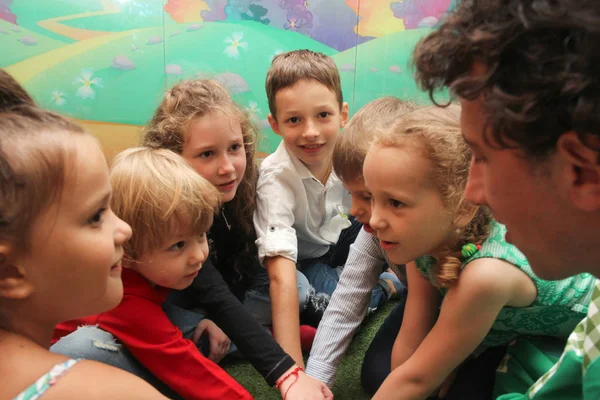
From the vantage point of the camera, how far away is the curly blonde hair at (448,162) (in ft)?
2.98

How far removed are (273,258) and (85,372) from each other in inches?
29.5

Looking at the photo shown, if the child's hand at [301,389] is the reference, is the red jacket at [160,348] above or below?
above

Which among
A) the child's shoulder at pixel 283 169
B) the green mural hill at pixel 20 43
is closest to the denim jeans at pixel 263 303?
the child's shoulder at pixel 283 169

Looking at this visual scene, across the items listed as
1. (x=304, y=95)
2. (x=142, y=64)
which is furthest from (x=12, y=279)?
(x=142, y=64)

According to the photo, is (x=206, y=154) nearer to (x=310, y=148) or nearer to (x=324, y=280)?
(x=310, y=148)

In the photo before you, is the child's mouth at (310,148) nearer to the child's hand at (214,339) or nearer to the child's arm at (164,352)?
the child's hand at (214,339)

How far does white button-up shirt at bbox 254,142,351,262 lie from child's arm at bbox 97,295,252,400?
0.43m

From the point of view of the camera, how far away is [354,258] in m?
1.32

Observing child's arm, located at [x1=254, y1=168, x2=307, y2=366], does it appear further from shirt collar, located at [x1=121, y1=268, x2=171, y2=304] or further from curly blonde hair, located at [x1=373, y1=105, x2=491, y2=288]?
curly blonde hair, located at [x1=373, y1=105, x2=491, y2=288]

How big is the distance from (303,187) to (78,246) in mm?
910

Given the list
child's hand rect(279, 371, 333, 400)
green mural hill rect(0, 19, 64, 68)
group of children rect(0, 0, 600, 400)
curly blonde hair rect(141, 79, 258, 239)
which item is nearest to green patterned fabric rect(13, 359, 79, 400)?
group of children rect(0, 0, 600, 400)

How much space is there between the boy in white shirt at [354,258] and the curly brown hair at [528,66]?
0.46 m

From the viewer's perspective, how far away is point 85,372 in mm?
660

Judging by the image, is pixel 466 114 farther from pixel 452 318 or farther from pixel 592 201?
pixel 452 318
